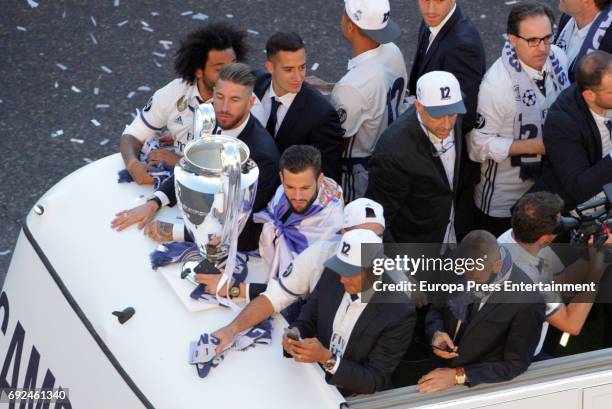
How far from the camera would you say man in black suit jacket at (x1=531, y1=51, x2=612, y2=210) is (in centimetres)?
450

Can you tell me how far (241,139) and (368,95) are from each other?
750 millimetres

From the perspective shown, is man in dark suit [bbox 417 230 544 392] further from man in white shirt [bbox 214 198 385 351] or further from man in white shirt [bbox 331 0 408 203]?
man in white shirt [bbox 331 0 408 203]

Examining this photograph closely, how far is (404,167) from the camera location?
4.57m

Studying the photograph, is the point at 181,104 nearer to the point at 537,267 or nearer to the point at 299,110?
the point at 299,110

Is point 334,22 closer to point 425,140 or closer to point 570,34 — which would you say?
point 570,34

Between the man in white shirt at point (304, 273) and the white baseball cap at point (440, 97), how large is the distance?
1.76 ft

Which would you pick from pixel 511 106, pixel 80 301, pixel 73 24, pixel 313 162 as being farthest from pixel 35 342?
pixel 73 24

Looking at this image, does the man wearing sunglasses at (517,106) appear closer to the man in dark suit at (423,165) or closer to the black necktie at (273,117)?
the man in dark suit at (423,165)

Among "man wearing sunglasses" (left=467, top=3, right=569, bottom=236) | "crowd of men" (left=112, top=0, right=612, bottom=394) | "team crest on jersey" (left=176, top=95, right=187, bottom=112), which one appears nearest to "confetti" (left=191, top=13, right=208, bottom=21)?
"crowd of men" (left=112, top=0, right=612, bottom=394)

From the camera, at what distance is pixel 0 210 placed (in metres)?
6.94

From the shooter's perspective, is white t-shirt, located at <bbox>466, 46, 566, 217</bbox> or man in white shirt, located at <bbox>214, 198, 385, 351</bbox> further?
white t-shirt, located at <bbox>466, 46, 566, 217</bbox>

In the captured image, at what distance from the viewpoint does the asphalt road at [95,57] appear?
744 cm

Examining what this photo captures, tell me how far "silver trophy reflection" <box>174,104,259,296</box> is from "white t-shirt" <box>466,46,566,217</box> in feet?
4.58

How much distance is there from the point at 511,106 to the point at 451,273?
0.94 m
